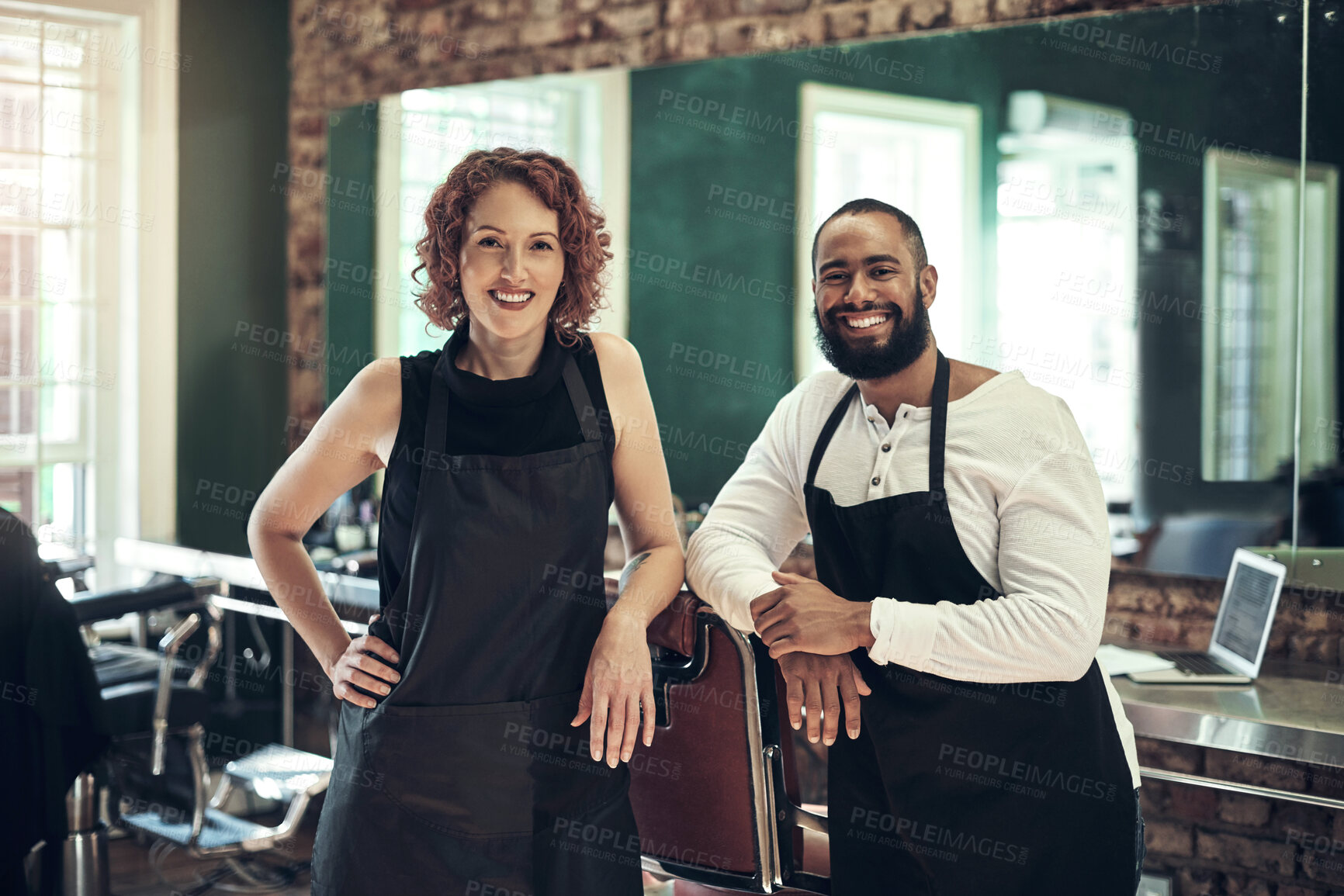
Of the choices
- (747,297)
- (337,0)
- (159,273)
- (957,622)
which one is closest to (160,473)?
(159,273)

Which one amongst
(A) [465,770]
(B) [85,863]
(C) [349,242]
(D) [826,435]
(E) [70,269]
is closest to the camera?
(A) [465,770]

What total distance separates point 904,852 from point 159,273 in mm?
3469

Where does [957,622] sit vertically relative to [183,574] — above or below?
above

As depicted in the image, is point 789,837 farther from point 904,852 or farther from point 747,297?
point 747,297

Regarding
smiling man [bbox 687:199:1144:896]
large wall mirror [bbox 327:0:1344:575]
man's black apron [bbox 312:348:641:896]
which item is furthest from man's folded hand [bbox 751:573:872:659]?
large wall mirror [bbox 327:0:1344:575]

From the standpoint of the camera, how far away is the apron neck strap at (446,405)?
4.99ft

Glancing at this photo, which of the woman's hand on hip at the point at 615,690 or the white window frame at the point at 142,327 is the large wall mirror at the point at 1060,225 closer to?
the woman's hand on hip at the point at 615,690

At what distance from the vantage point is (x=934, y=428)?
5.21 ft

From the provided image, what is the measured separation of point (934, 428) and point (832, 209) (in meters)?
1.68

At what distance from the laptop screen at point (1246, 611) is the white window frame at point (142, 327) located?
3423mm

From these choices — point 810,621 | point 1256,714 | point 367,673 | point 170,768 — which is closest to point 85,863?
point 170,768

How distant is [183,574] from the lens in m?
3.58

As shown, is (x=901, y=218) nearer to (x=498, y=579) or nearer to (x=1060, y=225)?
(x=498, y=579)

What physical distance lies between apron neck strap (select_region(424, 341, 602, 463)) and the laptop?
142cm
